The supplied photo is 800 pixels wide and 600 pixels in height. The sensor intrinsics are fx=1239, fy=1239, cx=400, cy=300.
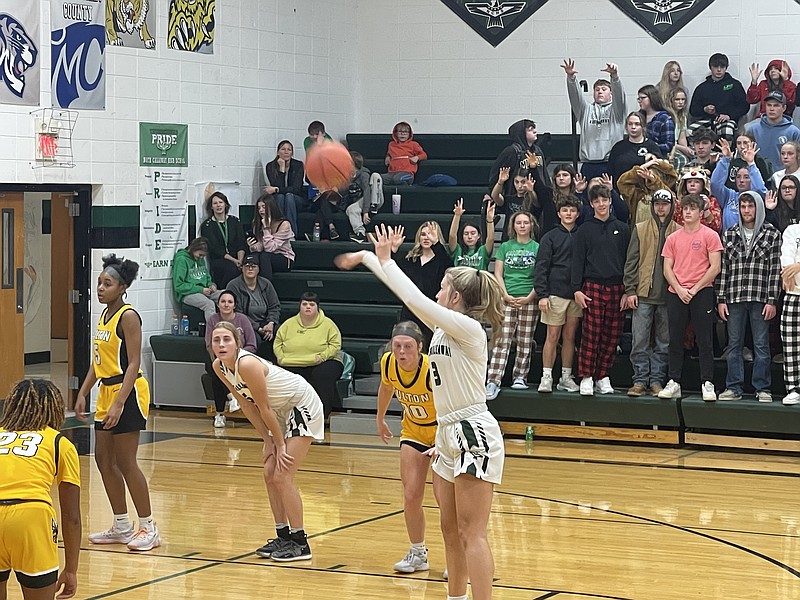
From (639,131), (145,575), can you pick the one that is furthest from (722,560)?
(639,131)

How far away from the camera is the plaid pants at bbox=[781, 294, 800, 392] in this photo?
10.6 metres

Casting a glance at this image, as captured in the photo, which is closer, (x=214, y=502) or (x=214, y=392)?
(x=214, y=502)

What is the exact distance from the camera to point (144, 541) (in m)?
7.39

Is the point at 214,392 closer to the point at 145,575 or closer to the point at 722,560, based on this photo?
the point at 145,575

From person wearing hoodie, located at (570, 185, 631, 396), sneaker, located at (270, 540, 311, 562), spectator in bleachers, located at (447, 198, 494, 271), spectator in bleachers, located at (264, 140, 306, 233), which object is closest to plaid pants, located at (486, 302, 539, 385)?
person wearing hoodie, located at (570, 185, 631, 396)

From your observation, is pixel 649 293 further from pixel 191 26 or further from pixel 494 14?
pixel 494 14

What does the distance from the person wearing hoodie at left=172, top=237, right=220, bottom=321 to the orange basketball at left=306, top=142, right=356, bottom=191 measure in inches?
174

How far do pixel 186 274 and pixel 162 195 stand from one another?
910mm

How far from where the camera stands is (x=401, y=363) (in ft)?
21.5

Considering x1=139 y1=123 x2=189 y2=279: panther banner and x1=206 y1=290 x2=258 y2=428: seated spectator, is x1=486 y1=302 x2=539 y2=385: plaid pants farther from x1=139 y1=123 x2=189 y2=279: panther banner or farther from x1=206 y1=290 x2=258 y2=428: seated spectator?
x1=139 y1=123 x2=189 y2=279: panther banner

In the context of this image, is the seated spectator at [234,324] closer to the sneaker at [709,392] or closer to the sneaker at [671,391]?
the sneaker at [671,391]

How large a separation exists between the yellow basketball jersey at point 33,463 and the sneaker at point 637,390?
718cm

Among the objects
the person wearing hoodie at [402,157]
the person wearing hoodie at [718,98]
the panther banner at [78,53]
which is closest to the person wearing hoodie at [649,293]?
the person wearing hoodie at [718,98]

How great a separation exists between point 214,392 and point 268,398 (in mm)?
5825
